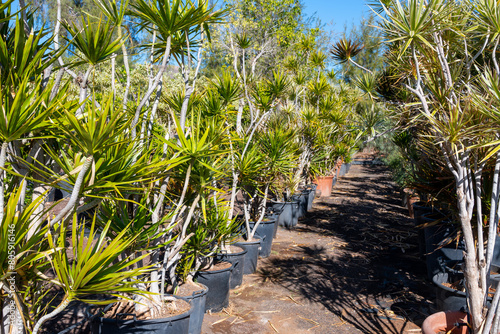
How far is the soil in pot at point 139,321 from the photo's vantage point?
233cm

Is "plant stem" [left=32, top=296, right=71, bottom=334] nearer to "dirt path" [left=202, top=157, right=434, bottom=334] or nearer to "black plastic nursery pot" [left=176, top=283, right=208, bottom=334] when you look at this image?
"black plastic nursery pot" [left=176, top=283, right=208, bottom=334]

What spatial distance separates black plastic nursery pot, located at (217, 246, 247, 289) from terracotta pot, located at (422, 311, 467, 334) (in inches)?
76.1

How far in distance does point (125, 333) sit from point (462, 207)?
232 centimetres

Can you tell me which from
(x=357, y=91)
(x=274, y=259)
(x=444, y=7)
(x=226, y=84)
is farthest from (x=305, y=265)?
(x=357, y=91)

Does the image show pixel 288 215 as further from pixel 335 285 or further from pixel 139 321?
pixel 139 321

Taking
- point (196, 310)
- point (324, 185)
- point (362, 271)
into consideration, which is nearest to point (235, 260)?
point (196, 310)

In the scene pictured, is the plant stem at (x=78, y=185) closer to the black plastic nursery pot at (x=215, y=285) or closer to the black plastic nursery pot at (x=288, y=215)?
the black plastic nursery pot at (x=215, y=285)

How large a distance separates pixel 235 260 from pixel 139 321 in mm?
1785

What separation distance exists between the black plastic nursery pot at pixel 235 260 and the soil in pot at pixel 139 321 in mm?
1309

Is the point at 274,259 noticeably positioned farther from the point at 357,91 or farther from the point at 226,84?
the point at 357,91

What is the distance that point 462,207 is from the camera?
103 inches

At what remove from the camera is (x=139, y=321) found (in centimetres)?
233

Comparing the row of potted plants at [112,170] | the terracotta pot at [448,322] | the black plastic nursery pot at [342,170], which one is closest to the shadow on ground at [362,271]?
the terracotta pot at [448,322]

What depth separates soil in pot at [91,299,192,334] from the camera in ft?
7.66
